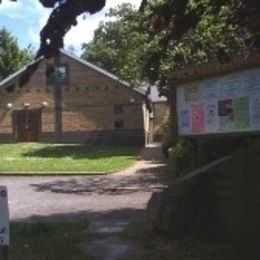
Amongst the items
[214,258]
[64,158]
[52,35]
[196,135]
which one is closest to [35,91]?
[64,158]

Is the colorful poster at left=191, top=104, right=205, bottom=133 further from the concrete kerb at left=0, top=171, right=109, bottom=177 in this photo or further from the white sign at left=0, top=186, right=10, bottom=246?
the concrete kerb at left=0, top=171, right=109, bottom=177

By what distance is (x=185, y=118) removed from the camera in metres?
12.6

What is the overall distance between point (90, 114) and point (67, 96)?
6.64 ft

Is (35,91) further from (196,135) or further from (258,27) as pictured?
(258,27)

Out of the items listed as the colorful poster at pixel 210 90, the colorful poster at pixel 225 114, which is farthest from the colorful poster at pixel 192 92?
the colorful poster at pixel 225 114

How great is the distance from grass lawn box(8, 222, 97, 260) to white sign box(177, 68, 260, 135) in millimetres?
2493

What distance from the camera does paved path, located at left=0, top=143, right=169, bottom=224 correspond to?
14391mm

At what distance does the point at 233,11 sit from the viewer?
6.03 m

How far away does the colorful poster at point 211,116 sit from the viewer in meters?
11.6

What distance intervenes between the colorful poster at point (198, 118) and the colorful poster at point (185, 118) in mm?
158

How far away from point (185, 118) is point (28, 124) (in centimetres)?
3972

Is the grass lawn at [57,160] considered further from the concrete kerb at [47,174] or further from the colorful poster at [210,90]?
the colorful poster at [210,90]

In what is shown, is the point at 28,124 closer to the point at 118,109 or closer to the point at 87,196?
the point at 118,109

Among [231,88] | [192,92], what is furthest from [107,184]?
[231,88]
